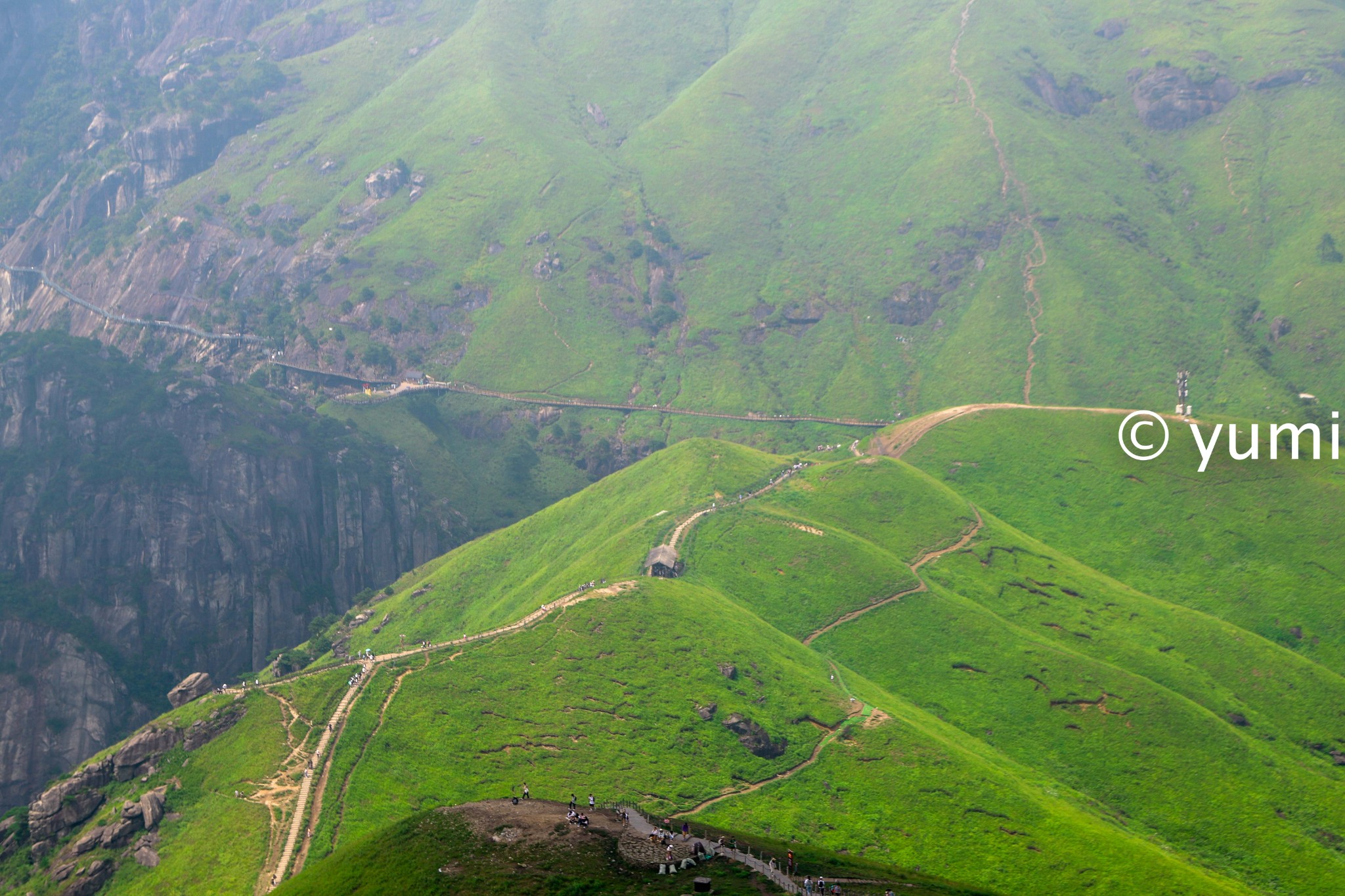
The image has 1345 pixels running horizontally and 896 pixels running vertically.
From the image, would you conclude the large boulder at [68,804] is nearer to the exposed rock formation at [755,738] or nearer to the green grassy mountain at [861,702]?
the green grassy mountain at [861,702]

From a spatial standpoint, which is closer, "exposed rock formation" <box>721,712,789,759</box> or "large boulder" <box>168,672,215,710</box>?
"exposed rock formation" <box>721,712,789,759</box>

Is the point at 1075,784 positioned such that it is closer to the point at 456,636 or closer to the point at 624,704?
the point at 624,704

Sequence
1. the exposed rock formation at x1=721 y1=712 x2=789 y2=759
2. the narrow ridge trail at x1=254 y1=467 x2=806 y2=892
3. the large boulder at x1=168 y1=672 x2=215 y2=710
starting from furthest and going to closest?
the large boulder at x1=168 y1=672 x2=215 y2=710 < the exposed rock formation at x1=721 y1=712 x2=789 y2=759 < the narrow ridge trail at x1=254 y1=467 x2=806 y2=892

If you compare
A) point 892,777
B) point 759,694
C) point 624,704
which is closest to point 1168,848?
point 892,777

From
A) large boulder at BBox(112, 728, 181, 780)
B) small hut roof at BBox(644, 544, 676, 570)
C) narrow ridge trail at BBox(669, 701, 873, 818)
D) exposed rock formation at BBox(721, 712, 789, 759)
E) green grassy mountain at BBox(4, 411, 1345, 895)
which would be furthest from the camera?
small hut roof at BBox(644, 544, 676, 570)

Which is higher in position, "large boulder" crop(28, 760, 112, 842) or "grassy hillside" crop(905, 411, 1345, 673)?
"grassy hillside" crop(905, 411, 1345, 673)
